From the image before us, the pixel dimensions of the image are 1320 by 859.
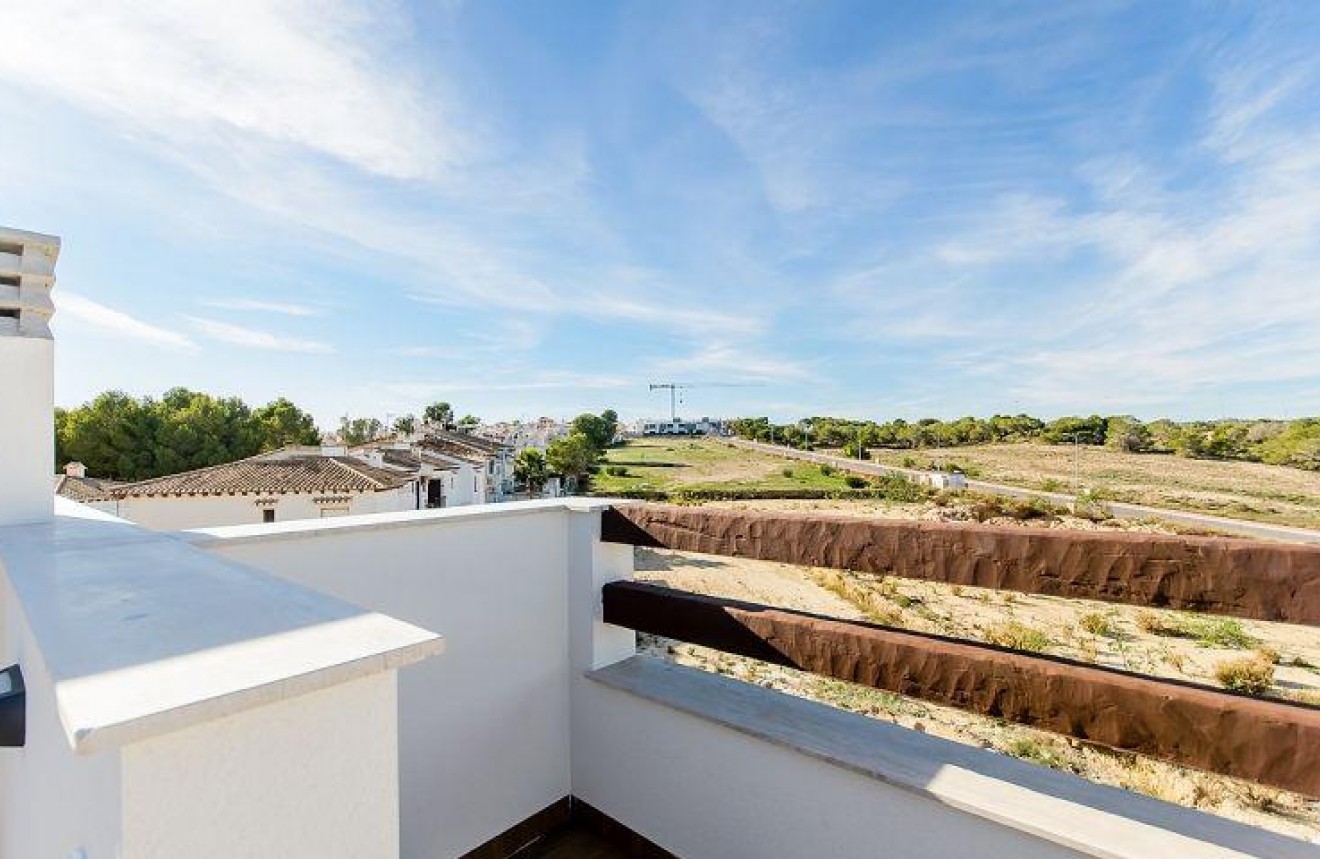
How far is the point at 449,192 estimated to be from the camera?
793cm

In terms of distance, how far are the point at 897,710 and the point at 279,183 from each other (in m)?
7.75

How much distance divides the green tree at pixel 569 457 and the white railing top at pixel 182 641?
27.6 m

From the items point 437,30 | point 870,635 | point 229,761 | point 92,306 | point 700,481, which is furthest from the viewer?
point 700,481

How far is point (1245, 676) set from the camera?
A: 6.37 m

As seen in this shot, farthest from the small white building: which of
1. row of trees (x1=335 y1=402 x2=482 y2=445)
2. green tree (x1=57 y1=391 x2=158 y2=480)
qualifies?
green tree (x1=57 y1=391 x2=158 y2=480)

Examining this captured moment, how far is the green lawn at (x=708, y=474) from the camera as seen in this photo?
28650 mm

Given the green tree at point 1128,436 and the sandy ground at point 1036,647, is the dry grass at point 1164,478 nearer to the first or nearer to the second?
the green tree at point 1128,436

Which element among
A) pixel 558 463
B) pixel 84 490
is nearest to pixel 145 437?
pixel 84 490

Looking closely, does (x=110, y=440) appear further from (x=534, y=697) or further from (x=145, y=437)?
(x=534, y=697)

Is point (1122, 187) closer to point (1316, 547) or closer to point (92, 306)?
point (1316, 547)

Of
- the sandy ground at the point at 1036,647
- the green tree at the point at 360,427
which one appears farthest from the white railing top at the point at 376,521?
the green tree at the point at 360,427

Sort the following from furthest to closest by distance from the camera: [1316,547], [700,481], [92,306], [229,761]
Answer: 1. [700,481]
2. [92,306]
3. [1316,547]
4. [229,761]

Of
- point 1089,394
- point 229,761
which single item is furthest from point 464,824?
point 1089,394

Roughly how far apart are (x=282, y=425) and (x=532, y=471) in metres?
14.2
